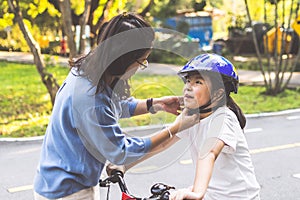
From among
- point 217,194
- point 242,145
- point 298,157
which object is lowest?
point 298,157

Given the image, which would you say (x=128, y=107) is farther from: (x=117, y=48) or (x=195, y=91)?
(x=117, y=48)

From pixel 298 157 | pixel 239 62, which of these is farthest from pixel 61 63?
pixel 298 157

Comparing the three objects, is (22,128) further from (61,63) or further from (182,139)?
(61,63)

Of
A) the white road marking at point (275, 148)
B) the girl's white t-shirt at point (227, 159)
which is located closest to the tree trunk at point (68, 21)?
the white road marking at point (275, 148)

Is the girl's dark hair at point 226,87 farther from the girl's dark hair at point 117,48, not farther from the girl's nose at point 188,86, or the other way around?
the girl's dark hair at point 117,48

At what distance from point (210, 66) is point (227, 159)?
461 mm

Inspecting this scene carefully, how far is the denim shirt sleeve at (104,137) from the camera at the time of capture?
209 centimetres

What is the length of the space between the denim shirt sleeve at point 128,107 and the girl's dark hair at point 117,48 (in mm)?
399

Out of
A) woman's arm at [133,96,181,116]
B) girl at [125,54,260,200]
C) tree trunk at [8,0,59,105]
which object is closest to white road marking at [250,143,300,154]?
tree trunk at [8,0,59,105]

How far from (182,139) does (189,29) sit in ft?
73.4

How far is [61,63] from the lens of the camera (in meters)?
18.3

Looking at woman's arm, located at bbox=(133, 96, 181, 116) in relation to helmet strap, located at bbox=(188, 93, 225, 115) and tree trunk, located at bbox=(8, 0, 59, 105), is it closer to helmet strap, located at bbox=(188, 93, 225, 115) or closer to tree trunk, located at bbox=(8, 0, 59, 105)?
helmet strap, located at bbox=(188, 93, 225, 115)

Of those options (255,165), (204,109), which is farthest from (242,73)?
(204,109)

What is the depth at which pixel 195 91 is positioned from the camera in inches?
92.8
